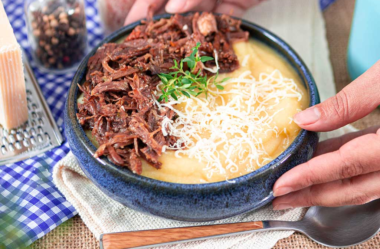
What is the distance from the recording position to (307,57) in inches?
131

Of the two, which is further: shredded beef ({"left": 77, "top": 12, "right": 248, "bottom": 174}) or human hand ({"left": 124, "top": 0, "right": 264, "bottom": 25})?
human hand ({"left": 124, "top": 0, "right": 264, "bottom": 25})

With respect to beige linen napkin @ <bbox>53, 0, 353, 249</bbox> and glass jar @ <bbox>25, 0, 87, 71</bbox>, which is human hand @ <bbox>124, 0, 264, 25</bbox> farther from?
beige linen napkin @ <bbox>53, 0, 353, 249</bbox>

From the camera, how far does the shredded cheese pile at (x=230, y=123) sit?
6.46 feet

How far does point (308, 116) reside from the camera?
206 cm

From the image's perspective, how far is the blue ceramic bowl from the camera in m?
1.85

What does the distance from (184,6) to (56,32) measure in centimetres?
97

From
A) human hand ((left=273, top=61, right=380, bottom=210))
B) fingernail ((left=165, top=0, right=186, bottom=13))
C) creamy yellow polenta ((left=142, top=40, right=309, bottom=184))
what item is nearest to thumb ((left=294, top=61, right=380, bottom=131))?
human hand ((left=273, top=61, right=380, bottom=210))

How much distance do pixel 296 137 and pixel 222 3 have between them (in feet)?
5.66

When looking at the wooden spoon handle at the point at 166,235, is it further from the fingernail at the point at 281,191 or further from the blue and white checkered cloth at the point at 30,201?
the blue and white checkered cloth at the point at 30,201

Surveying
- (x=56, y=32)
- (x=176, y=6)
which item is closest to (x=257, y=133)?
(x=176, y=6)

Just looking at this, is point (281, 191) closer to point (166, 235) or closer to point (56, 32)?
point (166, 235)

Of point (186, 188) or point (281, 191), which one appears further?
point (281, 191)

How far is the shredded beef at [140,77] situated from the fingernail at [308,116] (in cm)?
54

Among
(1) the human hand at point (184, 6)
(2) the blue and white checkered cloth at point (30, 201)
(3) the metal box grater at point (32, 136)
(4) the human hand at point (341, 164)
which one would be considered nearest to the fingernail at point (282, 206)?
(4) the human hand at point (341, 164)
